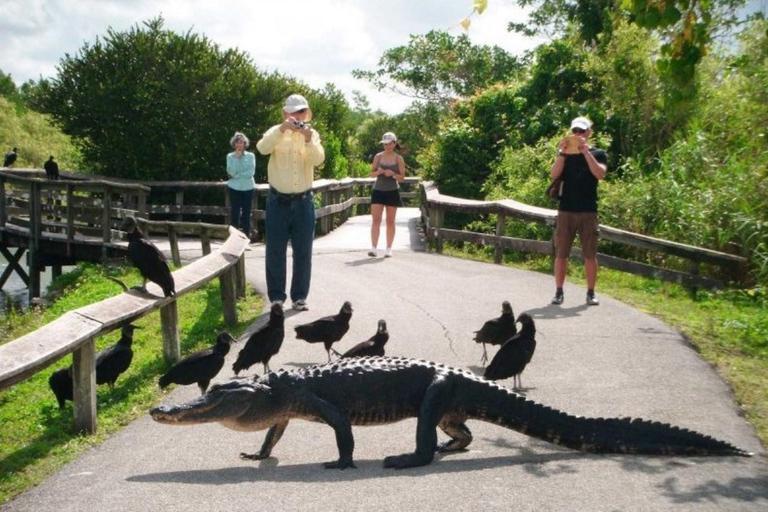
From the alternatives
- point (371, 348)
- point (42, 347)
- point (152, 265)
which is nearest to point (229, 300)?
Result: point (152, 265)

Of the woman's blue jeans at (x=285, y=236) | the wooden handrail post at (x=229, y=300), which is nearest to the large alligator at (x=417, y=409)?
the wooden handrail post at (x=229, y=300)

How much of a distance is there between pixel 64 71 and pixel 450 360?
21.8 meters

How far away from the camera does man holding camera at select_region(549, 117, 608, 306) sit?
37.9 feet

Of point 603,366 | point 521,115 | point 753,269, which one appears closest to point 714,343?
point 603,366

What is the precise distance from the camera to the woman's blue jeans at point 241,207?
1878 cm

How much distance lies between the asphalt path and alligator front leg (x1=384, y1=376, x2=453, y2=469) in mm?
87

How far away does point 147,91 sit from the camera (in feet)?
89.7

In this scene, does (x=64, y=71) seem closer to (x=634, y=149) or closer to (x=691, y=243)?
(x=634, y=149)

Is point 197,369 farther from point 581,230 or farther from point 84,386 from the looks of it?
point 581,230

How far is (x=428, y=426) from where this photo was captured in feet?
19.7

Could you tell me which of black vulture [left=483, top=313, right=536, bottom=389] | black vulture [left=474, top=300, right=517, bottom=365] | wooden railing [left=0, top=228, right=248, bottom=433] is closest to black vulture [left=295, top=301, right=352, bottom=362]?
wooden railing [left=0, top=228, right=248, bottom=433]

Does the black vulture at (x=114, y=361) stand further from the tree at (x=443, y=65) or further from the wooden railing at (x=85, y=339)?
the tree at (x=443, y=65)

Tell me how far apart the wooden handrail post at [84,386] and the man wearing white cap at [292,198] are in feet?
14.8

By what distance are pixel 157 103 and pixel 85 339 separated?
2180cm
